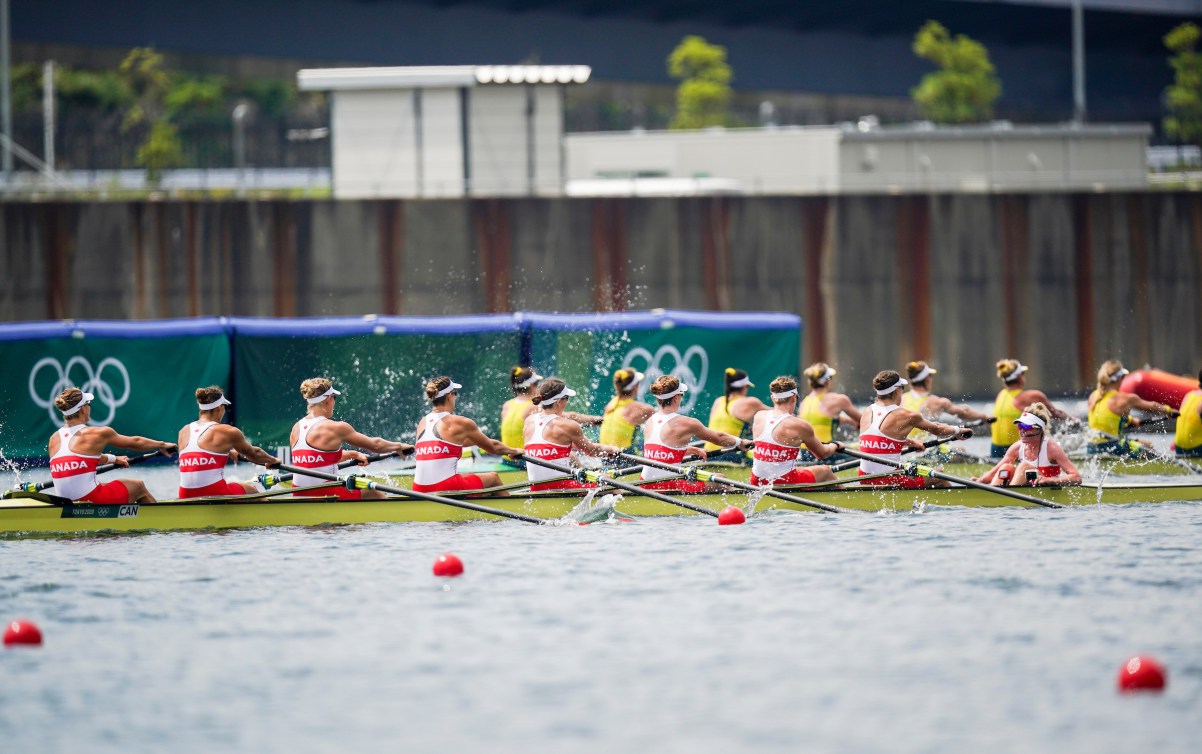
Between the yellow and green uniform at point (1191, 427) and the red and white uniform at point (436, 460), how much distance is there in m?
8.70

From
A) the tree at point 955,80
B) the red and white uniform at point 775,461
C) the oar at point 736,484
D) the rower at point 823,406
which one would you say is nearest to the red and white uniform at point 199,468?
the oar at point 736,484

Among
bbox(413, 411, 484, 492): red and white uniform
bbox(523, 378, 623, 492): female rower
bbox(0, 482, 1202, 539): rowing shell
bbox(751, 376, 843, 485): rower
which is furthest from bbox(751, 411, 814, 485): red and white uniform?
bbox(413, 411, 484, 492): red and white uniform

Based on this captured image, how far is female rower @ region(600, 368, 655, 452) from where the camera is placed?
18.6 m

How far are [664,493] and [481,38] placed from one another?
33.1 meters

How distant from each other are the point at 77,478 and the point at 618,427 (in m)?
5.84

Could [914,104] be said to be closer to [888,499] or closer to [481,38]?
[481,38]

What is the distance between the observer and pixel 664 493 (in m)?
17.2

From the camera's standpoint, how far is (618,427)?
61.0 ft

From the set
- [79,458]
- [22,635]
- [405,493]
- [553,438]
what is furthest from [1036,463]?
[22,635]

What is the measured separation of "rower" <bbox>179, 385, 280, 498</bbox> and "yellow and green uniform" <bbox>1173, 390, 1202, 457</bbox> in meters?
10.7

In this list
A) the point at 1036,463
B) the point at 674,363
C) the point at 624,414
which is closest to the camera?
the point at 1036,463

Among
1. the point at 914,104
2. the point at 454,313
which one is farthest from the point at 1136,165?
the point at 914,104

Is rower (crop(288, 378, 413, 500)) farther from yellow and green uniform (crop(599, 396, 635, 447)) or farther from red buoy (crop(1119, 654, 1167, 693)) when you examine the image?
red buoy (crop(1119, 654, 1167, 693))

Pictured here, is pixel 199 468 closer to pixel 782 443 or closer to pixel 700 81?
pixel 782 443
